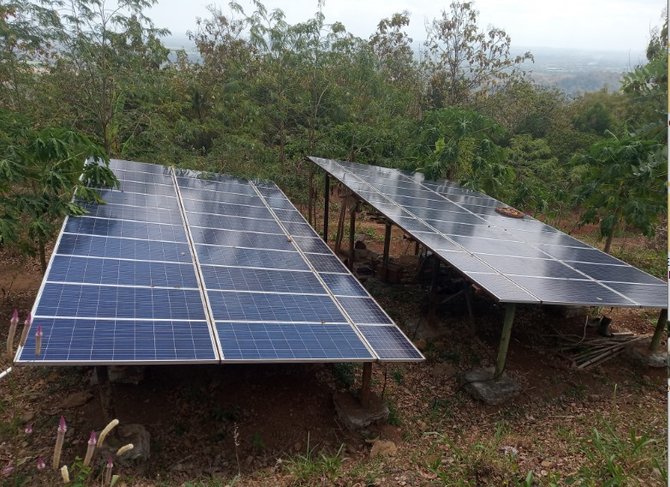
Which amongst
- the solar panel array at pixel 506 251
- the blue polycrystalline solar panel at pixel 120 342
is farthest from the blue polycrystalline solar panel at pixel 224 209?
the blue polycrystalline solar panel at pixel 120 342

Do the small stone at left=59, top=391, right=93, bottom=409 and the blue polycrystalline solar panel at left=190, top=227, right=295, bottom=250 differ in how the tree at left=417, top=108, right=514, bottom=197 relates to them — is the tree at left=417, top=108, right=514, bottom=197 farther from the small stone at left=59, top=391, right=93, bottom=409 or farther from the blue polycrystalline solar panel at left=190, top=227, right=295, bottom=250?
the small stone at left=59, top=391, right=93, bottom=409

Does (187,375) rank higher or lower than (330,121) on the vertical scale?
lower

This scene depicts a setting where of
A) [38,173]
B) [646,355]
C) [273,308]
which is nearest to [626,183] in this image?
[646,355]

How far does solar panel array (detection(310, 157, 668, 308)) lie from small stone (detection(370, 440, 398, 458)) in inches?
115

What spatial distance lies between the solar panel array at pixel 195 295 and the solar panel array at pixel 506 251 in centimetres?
219

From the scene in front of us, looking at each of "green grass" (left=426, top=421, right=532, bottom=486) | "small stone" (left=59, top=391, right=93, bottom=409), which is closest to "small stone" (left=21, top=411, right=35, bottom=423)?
"small stone" (left=59, top=391, right=93, bottom=409)

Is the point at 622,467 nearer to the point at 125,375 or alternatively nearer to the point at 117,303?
the point at 117,303

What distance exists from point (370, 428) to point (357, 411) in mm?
344

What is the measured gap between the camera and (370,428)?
25.2 ft

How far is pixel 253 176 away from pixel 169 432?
10876 millimetres

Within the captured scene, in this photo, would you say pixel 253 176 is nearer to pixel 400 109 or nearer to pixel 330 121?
pixel 330 121

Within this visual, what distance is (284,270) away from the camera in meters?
9.17

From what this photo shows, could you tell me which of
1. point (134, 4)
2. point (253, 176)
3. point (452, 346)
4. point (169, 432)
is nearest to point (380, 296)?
point (452, 346)

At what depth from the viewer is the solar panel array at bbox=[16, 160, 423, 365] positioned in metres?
6.02
